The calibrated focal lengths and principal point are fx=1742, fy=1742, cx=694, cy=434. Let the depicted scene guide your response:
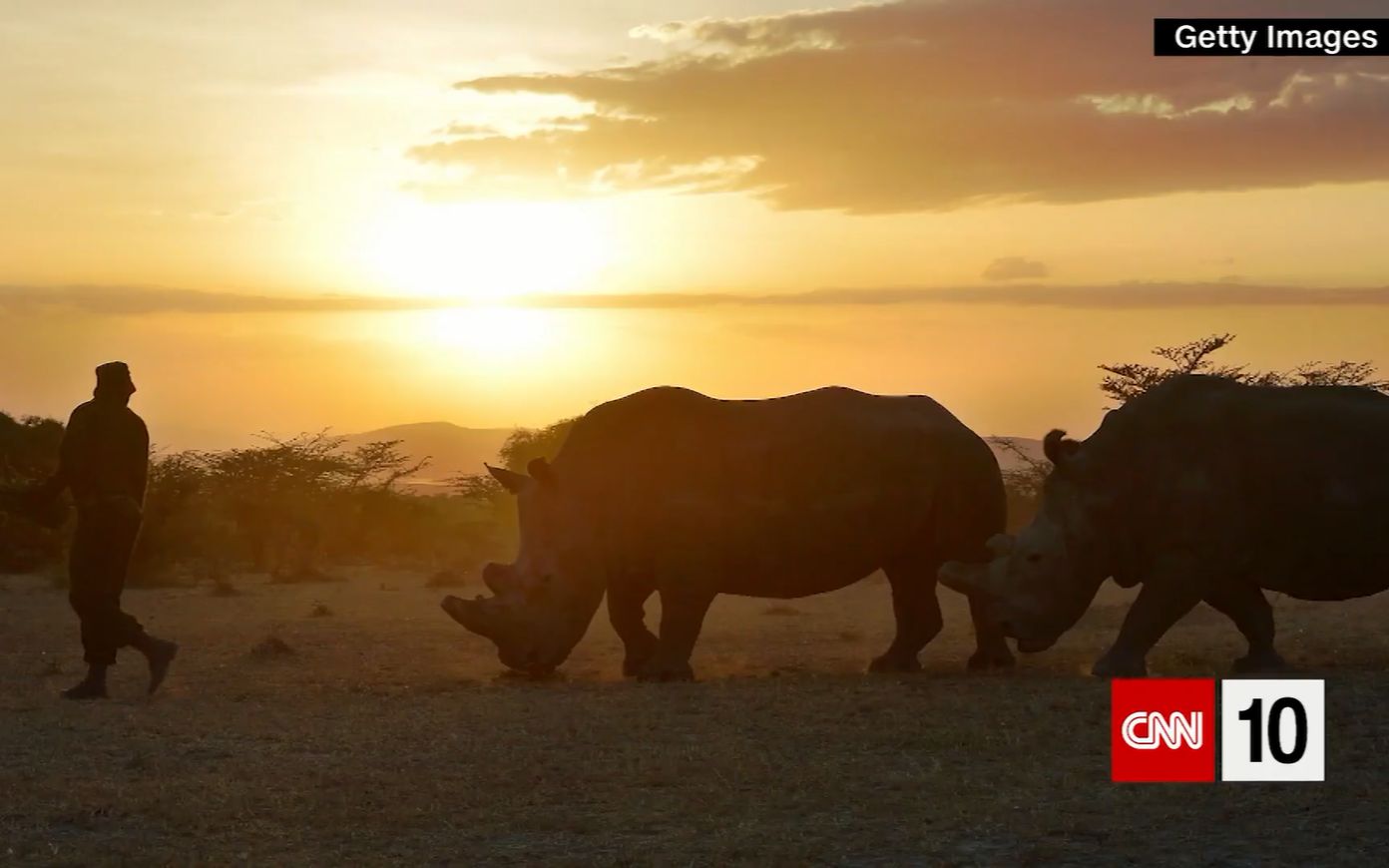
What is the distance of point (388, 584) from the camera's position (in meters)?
31.1

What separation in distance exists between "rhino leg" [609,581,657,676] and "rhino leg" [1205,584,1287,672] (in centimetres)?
450

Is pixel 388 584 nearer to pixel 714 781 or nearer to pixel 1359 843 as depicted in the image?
pixel 714 781

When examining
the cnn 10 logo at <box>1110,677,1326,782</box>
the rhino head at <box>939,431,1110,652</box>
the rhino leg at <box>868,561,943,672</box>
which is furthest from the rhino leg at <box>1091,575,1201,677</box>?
the rhino leg at <box>868,561,943,672</box>

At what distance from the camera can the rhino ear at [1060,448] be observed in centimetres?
1329

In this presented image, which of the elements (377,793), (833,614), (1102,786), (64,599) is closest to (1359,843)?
(1102,786)

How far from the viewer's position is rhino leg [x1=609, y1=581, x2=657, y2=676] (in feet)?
47.0

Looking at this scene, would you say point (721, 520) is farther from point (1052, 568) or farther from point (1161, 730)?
point (1161, 730)

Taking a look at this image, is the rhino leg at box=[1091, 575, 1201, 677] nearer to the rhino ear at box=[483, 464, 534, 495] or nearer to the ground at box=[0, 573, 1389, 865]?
the ground at box=[0, 573, 1389, 865]

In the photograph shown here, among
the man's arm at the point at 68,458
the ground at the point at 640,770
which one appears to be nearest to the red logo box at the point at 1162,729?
the ground at the point at 640,770

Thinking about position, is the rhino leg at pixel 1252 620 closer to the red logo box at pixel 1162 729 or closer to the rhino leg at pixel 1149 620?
the rhino leg at pixel 1149 620

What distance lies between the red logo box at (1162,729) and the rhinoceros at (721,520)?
2868 mm

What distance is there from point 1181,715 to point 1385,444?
3659 millimetres

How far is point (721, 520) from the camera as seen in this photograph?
14016mm

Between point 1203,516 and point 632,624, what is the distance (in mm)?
4674
